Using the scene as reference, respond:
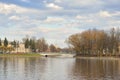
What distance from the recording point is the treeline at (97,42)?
16600 centimetres

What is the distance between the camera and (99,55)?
165m

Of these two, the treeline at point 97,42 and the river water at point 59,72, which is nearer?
the river water at point 59,72

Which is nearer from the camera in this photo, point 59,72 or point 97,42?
point 59,72

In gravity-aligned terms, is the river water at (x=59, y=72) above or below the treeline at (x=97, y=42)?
below

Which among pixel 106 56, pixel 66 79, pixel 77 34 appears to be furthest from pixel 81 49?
pixel 66 79

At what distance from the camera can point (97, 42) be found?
167625 mm

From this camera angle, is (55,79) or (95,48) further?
(95,48)

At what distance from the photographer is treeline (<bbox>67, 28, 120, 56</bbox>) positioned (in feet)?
545

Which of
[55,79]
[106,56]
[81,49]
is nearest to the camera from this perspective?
[55,79]

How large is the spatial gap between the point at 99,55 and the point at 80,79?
392 ft

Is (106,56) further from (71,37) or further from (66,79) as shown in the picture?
(66,79)

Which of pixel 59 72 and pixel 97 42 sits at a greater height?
pixel 97 42

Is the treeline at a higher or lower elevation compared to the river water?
higher

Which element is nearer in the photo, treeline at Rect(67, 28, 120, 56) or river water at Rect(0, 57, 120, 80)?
river water at Rect(0, 57, 120, 80)
